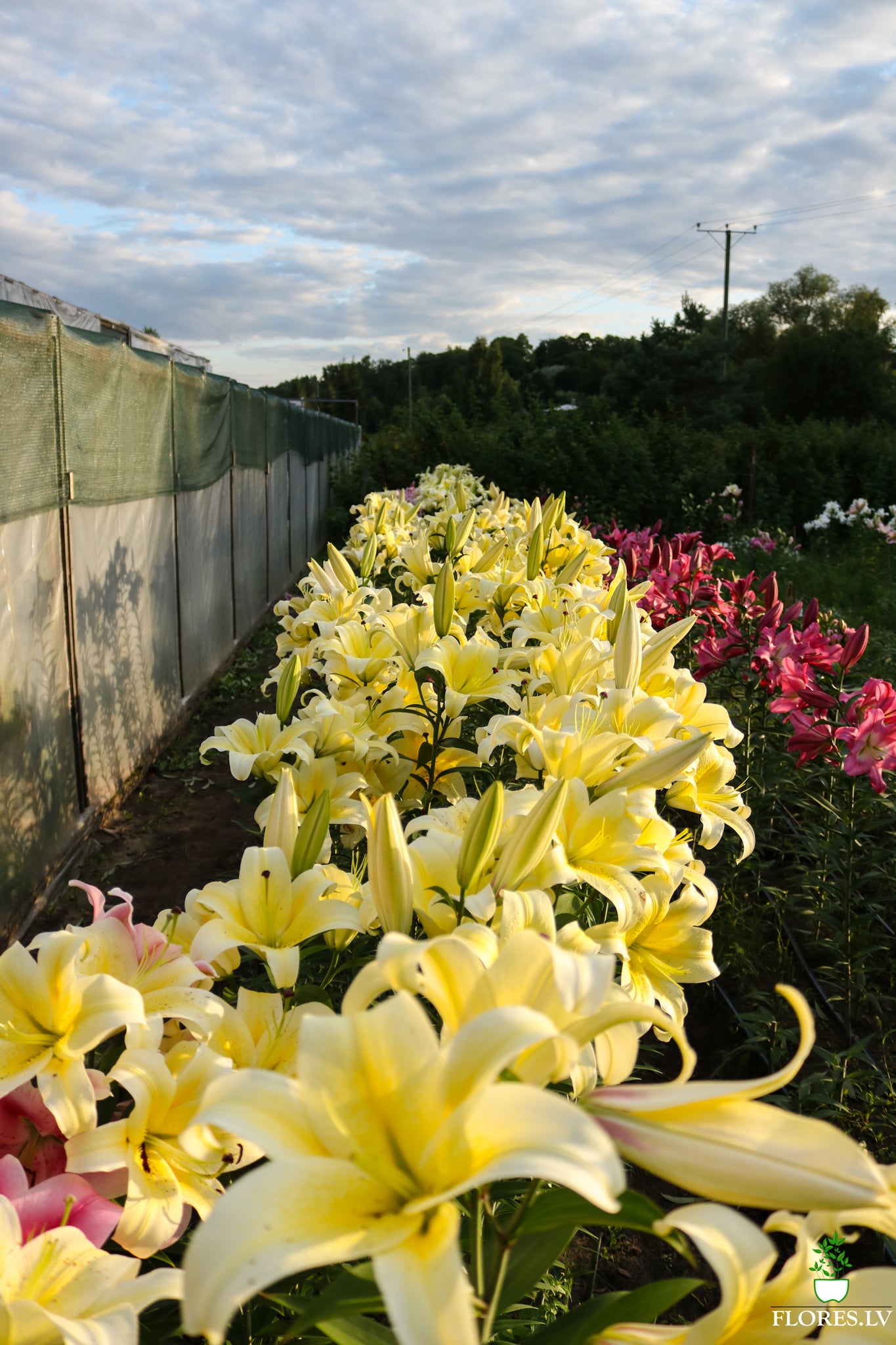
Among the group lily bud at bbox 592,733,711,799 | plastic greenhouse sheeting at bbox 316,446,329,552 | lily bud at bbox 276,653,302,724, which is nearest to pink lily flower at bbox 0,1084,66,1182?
lily bud at bbox 592,733,711,799

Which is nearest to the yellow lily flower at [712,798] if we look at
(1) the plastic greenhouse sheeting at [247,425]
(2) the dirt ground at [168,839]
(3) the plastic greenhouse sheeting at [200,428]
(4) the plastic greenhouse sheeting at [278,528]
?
(2) the dirt ground at [168,839]

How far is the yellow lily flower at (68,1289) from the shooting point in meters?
0.56

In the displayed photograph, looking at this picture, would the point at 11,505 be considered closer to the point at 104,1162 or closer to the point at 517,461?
the point at 104,1162

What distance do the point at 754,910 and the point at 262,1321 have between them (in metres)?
2.66

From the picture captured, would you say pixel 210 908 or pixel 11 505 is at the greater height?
pixel 11 505

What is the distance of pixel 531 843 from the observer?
87cm

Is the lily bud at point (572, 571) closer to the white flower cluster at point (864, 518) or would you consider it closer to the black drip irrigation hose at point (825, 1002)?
the black drip irrigation hose at point (825, 1002)

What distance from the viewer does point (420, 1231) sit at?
50cm

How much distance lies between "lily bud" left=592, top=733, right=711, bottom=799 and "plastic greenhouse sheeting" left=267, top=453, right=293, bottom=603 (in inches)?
357

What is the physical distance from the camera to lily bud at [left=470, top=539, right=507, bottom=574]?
256cm

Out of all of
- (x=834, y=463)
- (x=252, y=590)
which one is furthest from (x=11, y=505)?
(x=834, y=463)

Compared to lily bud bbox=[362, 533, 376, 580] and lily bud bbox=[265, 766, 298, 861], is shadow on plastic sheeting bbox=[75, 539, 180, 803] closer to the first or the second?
lily bud bbox=[362, 533, 376, 580]

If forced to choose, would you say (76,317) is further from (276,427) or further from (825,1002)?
(825,1002)

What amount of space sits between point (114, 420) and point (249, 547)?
427 centimetres
